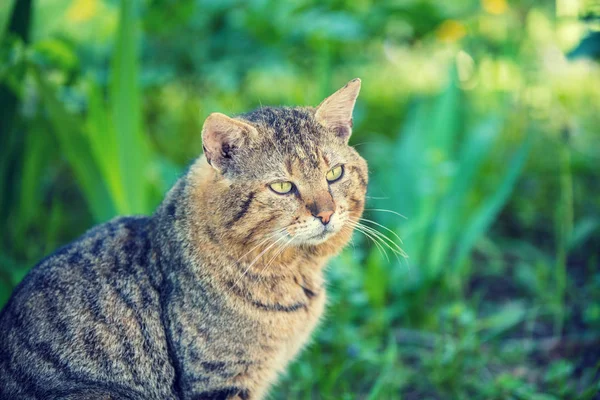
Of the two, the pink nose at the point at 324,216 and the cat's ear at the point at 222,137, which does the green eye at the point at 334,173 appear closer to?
the pink nose at the point at 324,216

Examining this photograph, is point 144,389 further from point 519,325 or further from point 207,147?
point 519,325

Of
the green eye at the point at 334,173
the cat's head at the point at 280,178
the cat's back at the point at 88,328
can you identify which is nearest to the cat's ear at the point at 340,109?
the cat's head at the point at 280,178

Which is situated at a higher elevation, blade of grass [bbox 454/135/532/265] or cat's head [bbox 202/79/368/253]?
blade of grass [bbox 454/135/532/265]

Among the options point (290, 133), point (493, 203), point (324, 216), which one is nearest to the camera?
point (324, 216)

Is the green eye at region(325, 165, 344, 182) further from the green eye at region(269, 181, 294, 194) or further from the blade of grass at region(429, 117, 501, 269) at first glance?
the blade of grass at region(429, 117, 501, 269)

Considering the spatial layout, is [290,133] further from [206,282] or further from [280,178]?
[206,282]

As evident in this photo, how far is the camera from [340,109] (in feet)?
6.98

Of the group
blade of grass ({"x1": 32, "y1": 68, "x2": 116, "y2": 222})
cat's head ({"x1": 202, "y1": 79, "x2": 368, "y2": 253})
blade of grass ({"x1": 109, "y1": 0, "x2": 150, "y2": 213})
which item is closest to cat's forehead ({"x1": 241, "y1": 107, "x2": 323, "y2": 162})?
cat's head ({"x1": 202, "y1": 79, "x2": 368, "y2": 253})

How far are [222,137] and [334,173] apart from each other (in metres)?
0.38

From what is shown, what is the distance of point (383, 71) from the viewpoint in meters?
5.37

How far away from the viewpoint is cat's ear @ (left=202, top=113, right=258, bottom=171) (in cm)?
189

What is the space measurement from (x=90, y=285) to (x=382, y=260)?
1.59 metres

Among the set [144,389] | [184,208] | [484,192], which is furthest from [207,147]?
[484,192]

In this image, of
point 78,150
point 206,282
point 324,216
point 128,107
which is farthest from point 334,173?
point 78,150
